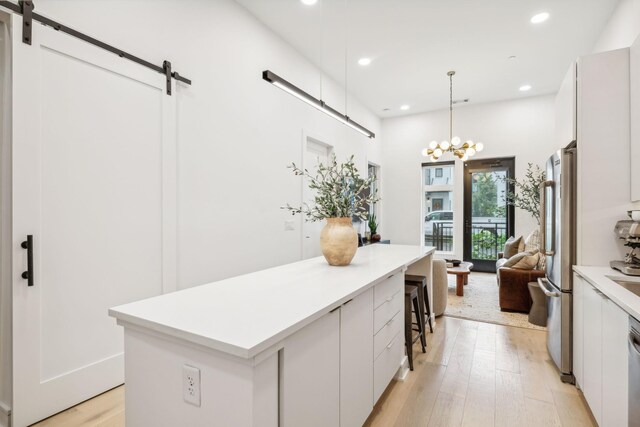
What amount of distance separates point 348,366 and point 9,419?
1899 mm

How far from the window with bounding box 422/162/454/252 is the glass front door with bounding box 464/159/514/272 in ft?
1.25

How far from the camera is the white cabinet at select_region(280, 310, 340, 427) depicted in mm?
1103

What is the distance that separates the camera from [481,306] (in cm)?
419

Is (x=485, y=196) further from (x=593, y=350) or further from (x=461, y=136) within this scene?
(x=593, y=350)

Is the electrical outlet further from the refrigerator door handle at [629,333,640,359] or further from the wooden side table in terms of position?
the wooden side table

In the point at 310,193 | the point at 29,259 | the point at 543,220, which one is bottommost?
the point at 29,259

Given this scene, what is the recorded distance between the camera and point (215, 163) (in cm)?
299

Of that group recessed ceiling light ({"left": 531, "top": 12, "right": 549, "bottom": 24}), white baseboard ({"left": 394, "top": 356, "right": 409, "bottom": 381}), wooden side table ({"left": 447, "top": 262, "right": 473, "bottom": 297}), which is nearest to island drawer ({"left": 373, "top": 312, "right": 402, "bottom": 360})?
white baseboard ({"left": 394, "top": 356, "right": 409, "bottom": 381})

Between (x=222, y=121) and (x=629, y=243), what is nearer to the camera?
(x=629, y=243)

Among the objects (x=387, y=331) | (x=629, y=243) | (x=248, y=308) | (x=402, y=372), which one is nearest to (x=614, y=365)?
(x=629, y=243)

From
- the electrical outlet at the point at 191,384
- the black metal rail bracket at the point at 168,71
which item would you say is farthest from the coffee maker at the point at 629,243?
the black metal rail bracket at the point at 168,71

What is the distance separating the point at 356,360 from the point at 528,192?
17.4ft

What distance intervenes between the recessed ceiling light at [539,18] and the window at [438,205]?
11.0ft

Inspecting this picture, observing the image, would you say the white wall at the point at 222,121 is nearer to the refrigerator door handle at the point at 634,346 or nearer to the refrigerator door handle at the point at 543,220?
the refrigerator door handle at the point at 543,220
